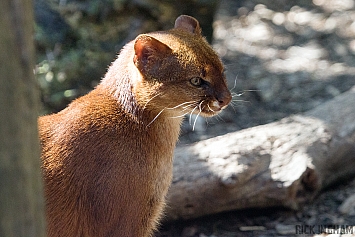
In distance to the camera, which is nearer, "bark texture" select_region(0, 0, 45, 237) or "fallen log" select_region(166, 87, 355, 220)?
"bark texture" select_region(0, 0, 45, 237)

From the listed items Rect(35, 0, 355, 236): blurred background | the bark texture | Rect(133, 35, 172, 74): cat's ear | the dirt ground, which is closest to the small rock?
the dirt ground

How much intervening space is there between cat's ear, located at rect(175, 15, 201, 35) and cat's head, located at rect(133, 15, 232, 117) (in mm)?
361

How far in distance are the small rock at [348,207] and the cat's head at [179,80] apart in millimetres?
1492

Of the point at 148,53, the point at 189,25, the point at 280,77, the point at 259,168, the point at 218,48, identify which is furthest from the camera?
the point at 218,48

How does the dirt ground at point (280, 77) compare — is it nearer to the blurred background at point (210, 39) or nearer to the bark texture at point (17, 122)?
the blurred background at point (210, 39)

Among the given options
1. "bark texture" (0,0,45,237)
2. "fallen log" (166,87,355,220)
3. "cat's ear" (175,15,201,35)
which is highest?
"bark texture" (0,0,45,237)

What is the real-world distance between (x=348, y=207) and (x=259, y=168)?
2.35 ft

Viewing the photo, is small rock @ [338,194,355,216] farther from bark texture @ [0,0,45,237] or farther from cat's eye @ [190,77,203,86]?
bark texture @ [0,0,45,237]

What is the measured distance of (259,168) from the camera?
13.0 ft

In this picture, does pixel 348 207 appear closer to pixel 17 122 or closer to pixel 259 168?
pixel 259 168

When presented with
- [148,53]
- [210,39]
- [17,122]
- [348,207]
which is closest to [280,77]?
[210,39]

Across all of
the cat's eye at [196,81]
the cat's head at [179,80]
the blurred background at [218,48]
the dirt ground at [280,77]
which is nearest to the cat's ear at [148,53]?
the cat's head at [179,80]

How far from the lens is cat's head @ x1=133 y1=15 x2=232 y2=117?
3076mm

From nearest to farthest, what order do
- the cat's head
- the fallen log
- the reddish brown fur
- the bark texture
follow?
1. the bark texture
2. the reddish brown fur
3. the cat's head
4. the fallen log
